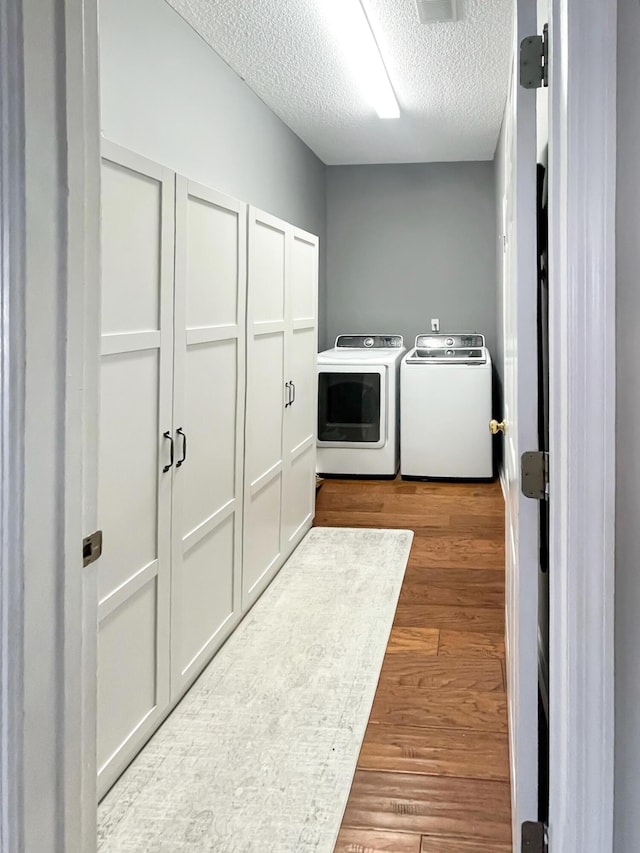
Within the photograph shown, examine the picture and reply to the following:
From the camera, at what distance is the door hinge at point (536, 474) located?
1.35 m

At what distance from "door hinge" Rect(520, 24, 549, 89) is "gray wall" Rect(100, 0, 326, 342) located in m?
1.70

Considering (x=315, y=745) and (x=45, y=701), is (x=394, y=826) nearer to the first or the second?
(x=315, y=745)

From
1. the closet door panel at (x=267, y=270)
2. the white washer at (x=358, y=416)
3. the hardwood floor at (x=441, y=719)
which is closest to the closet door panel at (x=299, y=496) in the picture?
the hardwood floor at (x=441, y=719)

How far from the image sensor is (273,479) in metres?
3.58

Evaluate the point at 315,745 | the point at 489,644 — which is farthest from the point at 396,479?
the point at 315,745

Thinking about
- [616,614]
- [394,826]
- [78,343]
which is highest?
[78,343]

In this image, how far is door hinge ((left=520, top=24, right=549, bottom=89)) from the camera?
1300mm

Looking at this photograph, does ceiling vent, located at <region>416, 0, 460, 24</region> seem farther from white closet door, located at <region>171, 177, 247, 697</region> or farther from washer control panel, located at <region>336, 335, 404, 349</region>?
washer control panel, located at <region>336, 335, 404, 349</region>

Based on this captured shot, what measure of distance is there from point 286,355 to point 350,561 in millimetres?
1057

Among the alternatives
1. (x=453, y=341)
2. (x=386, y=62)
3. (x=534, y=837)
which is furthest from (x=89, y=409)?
(x=453, y=341)

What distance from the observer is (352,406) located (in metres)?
5.83

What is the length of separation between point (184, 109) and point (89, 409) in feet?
8.34

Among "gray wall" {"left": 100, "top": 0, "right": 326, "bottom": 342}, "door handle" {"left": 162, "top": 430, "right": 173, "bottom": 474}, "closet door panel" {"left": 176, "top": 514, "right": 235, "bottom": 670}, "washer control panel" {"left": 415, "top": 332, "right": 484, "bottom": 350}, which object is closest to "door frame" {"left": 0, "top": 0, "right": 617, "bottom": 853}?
"door handle" {"left": 162, "top": 430, "right": 173, "bottom": 474}

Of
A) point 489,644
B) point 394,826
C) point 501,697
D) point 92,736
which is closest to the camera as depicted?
point 92,736
